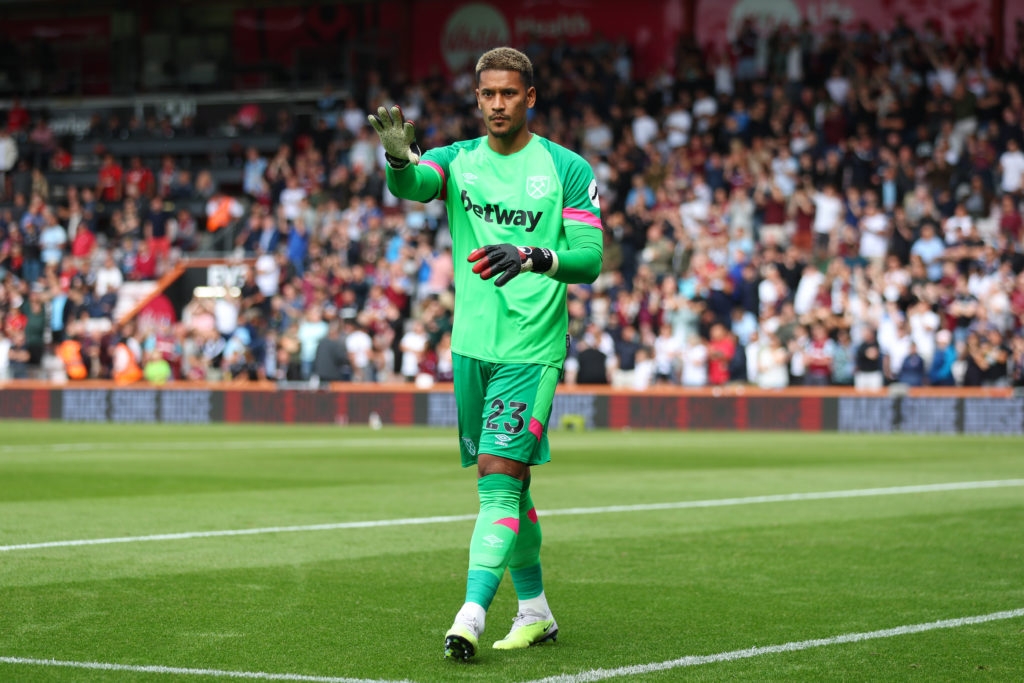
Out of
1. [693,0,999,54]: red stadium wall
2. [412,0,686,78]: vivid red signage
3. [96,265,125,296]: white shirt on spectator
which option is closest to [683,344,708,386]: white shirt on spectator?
[693,0,999,54]: red stadium wall

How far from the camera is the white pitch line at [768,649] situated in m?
5.23

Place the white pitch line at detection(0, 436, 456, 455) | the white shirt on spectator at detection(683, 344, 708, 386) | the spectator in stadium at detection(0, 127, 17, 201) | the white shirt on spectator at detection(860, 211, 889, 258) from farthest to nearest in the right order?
the spectator in stadium at detection(0, 127, 17, 201) < the white shirt on spectator at detection(860, 211, 889, 258) < the white shirt on spectator at detection(683, 344, 708, 386) < the white pitch line at detection(0, 436, 456, 455)

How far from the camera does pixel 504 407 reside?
5.80m

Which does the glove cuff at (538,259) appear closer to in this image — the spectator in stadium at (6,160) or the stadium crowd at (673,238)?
the stadium crowd at (673,238)

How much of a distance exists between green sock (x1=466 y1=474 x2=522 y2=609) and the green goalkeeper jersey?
0.52m

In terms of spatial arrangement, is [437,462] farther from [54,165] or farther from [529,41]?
[54,165]

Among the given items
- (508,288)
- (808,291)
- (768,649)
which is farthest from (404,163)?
(808,291)

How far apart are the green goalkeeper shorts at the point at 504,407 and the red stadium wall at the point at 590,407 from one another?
726 inches

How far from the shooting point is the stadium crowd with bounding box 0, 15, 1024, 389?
961 inches

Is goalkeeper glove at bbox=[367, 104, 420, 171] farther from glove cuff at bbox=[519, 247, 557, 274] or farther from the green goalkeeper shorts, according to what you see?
the green goalkeeper shorts

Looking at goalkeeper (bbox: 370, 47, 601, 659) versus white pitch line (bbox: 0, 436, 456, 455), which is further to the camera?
white pitch line (bbox: 0, 436, 456, 455)

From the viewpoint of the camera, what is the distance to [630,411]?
24.8 metres

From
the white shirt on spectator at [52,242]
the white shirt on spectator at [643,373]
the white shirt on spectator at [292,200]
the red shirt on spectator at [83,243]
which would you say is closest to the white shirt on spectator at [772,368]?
the white shirt on spectator at [643,373]

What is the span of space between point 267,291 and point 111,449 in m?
12.2
